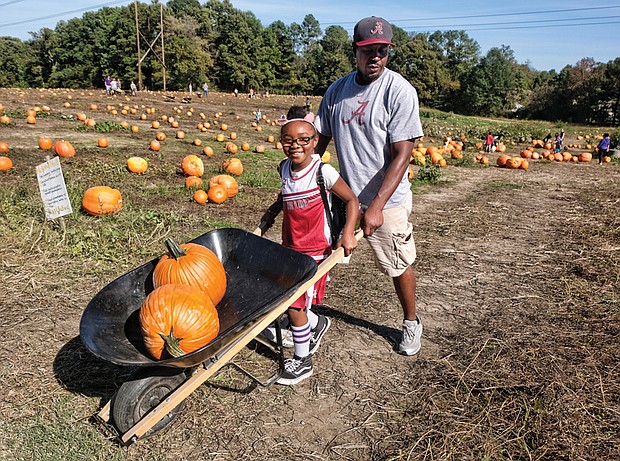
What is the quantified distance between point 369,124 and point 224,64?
69.2 meters

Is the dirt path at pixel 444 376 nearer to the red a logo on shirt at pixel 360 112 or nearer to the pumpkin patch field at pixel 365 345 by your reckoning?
the pumpkin patch field at pixel 365 345

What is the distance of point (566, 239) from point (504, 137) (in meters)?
18.2

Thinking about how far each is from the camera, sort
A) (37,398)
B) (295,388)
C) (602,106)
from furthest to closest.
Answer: (602,106) < (295,388) < (37,398)

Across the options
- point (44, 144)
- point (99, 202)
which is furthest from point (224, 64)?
point (99, 202)

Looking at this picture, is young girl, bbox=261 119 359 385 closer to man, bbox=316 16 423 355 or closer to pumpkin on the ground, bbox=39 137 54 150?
man, bbox=316 16 423 355

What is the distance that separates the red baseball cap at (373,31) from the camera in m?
2.85

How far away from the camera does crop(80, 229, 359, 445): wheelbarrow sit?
2.43m

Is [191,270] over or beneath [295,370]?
over

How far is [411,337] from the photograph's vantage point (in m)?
3.62

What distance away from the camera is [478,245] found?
6.32m

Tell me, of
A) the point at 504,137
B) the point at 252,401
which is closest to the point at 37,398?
the point at 252,401

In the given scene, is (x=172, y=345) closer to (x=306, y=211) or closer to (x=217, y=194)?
(x=306, y=211)

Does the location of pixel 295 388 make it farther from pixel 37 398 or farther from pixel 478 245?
pixel 478 245

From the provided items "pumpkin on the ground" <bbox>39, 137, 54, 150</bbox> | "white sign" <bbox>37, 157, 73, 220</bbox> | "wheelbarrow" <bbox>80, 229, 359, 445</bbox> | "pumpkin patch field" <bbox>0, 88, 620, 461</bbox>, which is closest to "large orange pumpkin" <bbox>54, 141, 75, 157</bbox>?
"pumpkin on the ground" <bbox>39, 137, 54, 150</bbox>
